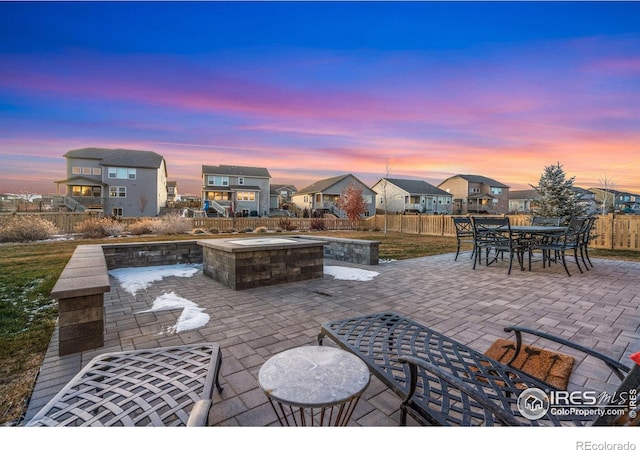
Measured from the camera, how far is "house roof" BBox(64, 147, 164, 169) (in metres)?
28.4

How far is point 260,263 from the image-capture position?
4887 millimetres

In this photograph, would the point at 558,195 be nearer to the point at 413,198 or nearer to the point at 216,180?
the point at 413,198

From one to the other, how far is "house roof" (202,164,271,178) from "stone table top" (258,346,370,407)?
32701mm

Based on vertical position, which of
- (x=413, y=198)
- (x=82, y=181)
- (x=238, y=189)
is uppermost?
(x=82, y=181)

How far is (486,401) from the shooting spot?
1.26 m

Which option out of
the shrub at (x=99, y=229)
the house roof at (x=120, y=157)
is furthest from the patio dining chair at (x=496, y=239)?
the house roof at (x=120, y=157)

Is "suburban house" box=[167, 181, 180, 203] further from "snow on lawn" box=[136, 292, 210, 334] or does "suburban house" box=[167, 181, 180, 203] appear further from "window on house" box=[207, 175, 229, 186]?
"snow on lawn" box=[136, 292, 210, 334]

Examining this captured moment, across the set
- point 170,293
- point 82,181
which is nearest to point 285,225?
point 170,293

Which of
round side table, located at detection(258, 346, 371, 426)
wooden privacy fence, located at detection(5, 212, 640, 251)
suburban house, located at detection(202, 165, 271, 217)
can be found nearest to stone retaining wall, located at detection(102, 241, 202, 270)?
round side table, located at detection(258, 346, 371, 426)

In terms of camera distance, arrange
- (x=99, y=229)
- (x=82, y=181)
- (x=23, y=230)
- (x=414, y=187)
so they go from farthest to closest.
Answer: (x=414, y=187) < (x=82, y=181) < (x=99, y=229) < (x=23, y=230)

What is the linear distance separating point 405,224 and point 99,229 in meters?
16.2

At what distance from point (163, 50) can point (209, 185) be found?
30222mm
